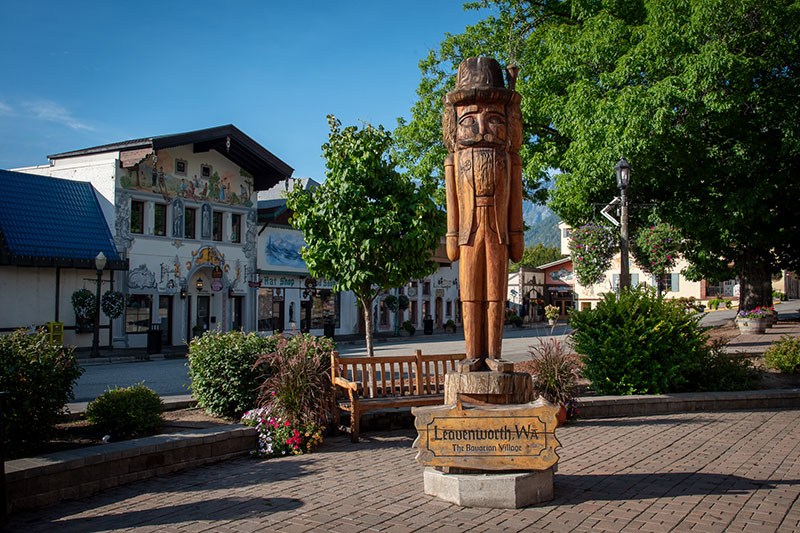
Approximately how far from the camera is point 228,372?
337 inches

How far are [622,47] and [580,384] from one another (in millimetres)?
10383

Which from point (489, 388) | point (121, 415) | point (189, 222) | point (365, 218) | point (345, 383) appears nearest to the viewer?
point (489, 388)

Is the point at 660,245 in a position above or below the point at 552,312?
above

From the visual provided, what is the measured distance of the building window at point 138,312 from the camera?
26.5m

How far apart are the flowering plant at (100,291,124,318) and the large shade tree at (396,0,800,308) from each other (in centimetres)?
1186

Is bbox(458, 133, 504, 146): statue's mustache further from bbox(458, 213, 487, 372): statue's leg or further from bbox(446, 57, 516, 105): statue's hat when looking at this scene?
bbox(458, 213, 487, 372): statue's leg

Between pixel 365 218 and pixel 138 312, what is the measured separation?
18.3 meters

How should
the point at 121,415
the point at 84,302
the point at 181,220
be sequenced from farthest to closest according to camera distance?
the point at 181,220
the point at 84,302
the point at 121,415

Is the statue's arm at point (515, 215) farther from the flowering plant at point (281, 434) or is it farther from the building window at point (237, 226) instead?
the building window at point (237, 226)

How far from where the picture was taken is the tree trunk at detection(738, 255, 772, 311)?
81.7ft

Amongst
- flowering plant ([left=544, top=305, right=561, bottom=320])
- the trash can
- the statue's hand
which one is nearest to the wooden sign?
the statue's hand

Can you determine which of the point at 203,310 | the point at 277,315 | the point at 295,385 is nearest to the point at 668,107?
the point at 295,385

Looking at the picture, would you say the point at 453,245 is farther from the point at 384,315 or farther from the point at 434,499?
the point at 384,315

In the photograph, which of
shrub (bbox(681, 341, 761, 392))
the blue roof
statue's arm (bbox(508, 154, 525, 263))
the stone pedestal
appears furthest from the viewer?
the blue roof
